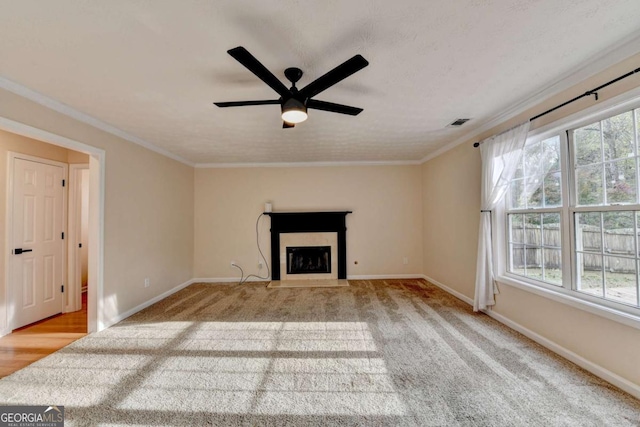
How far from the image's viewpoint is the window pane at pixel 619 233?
1961 mm

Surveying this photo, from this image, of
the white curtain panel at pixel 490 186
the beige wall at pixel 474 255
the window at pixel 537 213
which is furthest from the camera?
the white curtain panel at pixel 490 186

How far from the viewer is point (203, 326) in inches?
125

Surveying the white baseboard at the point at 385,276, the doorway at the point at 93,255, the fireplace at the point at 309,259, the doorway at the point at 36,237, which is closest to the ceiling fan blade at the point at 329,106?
the doorway at the point at 93,255

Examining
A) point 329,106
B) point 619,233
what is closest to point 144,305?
point 329,106

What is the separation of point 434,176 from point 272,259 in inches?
135

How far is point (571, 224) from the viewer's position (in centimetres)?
238

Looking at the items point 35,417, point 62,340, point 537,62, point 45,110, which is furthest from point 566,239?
point 62,340

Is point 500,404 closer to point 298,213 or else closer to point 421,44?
point 421,44

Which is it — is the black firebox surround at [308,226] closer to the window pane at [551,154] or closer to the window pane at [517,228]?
the window pane at [517,228]

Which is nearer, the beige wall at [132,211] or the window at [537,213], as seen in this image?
the window at [537,213]

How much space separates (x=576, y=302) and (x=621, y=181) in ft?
3.34

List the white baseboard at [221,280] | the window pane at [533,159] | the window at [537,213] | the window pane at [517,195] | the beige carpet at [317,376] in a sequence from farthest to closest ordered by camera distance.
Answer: the white baseboard at [221,280] → the window pane at [517,195] → the window pane at [533,159] → the window at [537,213] → the beige carpet at [317,376]

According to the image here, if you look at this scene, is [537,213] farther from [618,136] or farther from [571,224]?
[618,136]

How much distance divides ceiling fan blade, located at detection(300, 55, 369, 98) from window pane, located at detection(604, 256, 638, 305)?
238 cm
